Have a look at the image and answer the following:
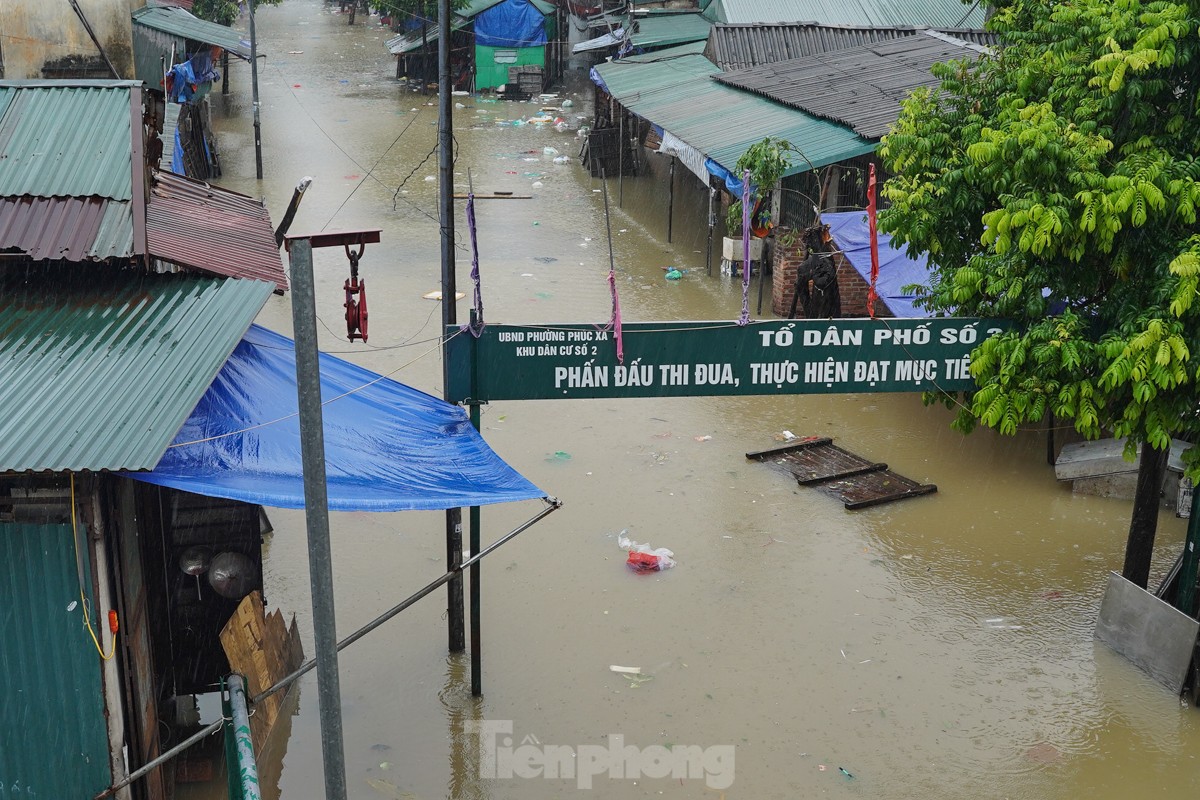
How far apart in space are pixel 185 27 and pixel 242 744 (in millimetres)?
21876

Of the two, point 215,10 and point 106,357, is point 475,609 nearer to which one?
point 106,357

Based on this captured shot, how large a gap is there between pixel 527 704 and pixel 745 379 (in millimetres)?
2815

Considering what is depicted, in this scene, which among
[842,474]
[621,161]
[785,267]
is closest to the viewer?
[842,474]

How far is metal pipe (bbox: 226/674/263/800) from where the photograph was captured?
477cm

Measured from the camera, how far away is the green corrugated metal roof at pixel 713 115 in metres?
16.2

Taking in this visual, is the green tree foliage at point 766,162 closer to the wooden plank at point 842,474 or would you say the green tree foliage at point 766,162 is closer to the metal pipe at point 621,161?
the wooden plank at point 842,474

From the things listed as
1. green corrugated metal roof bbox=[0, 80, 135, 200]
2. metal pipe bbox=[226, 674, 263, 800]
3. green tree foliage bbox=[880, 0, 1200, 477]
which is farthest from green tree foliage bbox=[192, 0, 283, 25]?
metal pipe bbox=[226, 674, 263, 800]

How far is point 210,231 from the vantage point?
8344 millimetres

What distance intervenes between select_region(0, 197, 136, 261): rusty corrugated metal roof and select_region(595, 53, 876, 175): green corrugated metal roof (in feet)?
33.5

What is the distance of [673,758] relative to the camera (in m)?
7.75

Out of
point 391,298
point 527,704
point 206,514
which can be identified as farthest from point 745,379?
point 391,298

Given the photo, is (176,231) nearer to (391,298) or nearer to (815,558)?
(815,558)

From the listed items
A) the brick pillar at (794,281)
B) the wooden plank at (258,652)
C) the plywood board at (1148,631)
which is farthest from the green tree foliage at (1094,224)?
the brick pillar at (794,281)

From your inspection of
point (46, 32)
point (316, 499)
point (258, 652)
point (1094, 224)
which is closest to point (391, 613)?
point (258, 652)
